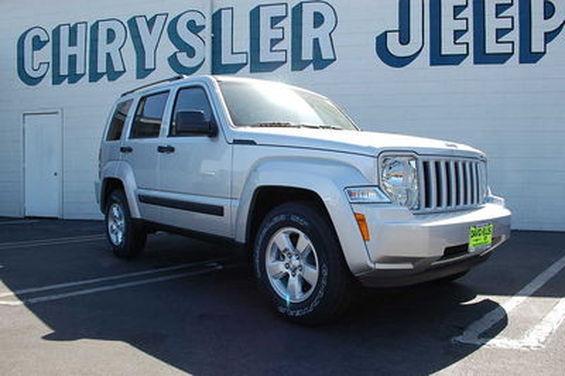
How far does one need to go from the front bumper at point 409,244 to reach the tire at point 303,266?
0.25 metres

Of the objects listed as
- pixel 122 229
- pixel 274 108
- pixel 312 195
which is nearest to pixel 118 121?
pixel 122 229

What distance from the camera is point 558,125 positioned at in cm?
1106

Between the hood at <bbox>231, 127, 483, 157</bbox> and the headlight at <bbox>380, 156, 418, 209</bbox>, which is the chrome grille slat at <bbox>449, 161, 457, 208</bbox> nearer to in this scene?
the hood at <bbox>231, 127, 483, 157</bbox>

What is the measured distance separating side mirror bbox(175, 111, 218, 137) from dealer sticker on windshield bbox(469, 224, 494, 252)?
2455mm

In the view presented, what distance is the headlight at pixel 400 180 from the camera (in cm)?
459

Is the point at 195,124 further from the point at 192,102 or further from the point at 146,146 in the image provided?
the point at 146,146

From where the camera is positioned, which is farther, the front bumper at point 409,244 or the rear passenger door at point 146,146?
the rear passenger door at point 146,146

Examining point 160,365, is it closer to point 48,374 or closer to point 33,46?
point 48,374

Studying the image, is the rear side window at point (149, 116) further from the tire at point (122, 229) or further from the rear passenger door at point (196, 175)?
the tire at point (122, 229)

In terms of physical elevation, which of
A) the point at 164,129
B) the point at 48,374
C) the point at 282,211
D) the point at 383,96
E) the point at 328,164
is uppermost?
the point at 383,96

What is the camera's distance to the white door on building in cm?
1415

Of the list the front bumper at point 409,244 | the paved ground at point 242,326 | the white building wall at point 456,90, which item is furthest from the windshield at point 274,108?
the white building wall at point 456,90

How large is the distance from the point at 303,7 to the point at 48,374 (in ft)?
31.2

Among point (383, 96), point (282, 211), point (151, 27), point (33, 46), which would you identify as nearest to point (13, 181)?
point (33, 46)
